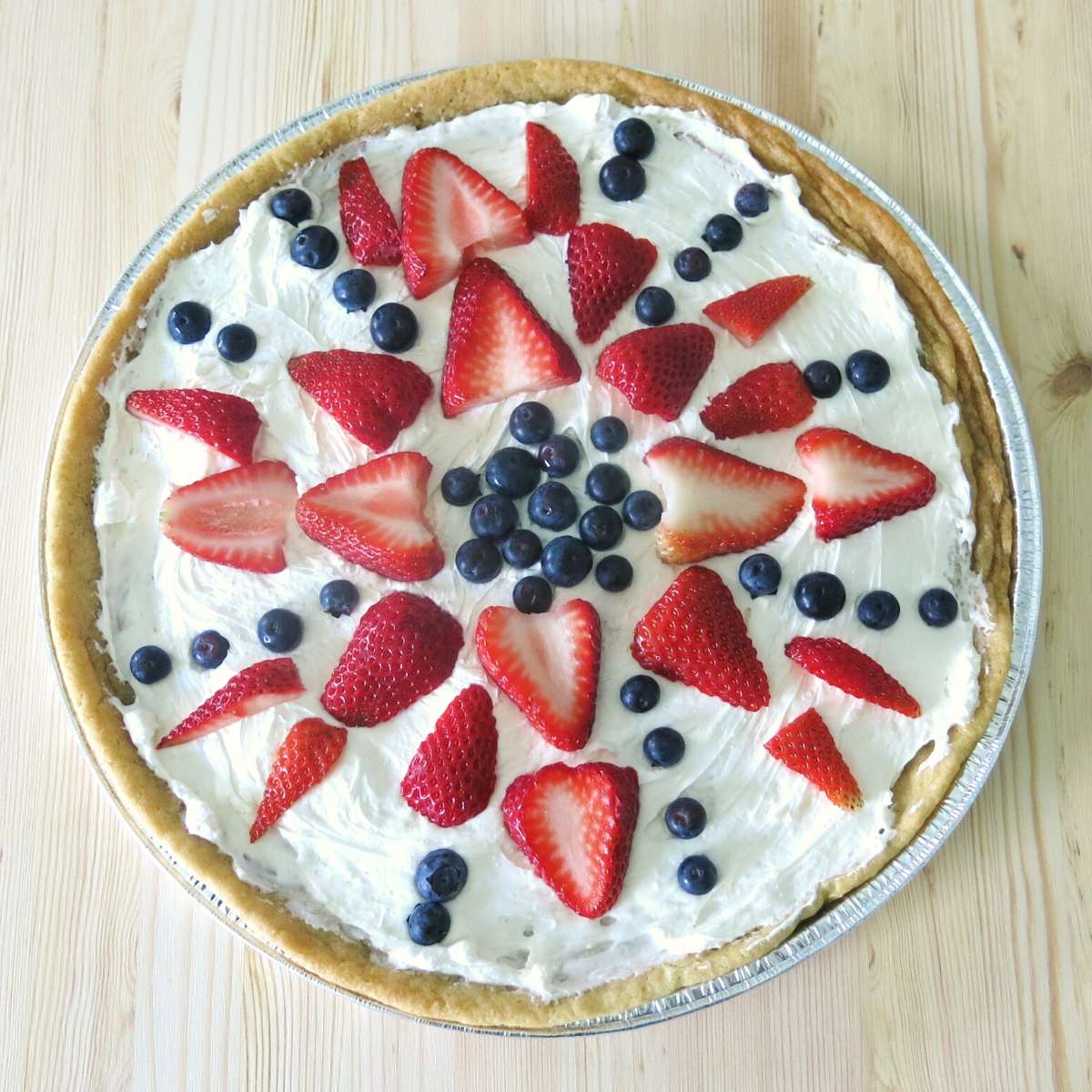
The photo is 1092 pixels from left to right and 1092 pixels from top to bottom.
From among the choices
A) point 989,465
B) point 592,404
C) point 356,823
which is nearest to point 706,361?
point 592,404

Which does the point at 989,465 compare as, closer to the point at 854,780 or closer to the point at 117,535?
the point at 854,780

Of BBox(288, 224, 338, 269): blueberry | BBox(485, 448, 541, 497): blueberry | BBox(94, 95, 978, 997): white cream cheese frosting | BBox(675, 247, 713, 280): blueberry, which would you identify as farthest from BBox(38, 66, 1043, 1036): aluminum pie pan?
BBox(485, 448, 541, 497): blueberry

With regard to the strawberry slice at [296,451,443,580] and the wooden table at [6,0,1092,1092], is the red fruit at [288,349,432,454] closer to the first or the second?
the strawberry slice at [296,451,443,580]

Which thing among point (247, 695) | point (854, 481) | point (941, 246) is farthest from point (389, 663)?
point (941, 246)

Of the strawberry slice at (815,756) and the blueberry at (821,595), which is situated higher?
the blueberry at (821,595)

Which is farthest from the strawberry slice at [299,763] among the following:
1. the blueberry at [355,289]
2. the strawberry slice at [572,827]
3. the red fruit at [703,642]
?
the blueberry at [355,289]

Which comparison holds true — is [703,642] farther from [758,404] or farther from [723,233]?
[723,233]

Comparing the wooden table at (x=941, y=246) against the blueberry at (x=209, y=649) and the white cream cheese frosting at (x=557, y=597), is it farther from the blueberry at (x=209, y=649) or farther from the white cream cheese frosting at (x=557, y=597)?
the blueberry at (x=209, y=649)
